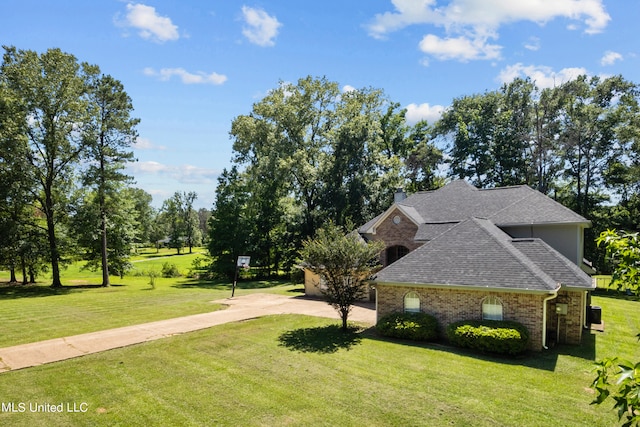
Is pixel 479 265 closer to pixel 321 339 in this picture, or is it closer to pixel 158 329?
pixel 321 339

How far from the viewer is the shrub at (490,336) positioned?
12039mm

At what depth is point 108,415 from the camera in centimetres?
801

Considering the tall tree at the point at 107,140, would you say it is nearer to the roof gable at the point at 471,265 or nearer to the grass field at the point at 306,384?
the grass field at the point at 306,384

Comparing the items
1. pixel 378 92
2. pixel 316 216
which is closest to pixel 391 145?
pixel 378 92

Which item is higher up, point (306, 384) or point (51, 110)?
point (51, 110)

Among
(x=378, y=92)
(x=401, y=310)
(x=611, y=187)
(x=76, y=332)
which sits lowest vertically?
(x=76, y=332)

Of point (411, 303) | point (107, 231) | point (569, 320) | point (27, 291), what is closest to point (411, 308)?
point (411, 303)

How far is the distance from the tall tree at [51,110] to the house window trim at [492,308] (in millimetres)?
29692

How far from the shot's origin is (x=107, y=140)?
30625 millimetres

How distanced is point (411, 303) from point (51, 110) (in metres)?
28.2

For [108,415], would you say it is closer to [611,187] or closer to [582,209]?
[582,209]

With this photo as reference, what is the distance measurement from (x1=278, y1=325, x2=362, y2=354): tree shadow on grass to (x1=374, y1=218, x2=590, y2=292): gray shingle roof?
2.59m

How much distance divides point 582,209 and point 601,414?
123 feet

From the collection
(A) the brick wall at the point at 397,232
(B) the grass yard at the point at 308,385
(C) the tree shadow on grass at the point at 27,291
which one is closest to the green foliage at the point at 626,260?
(B) the grass yard at the point at 308,385
